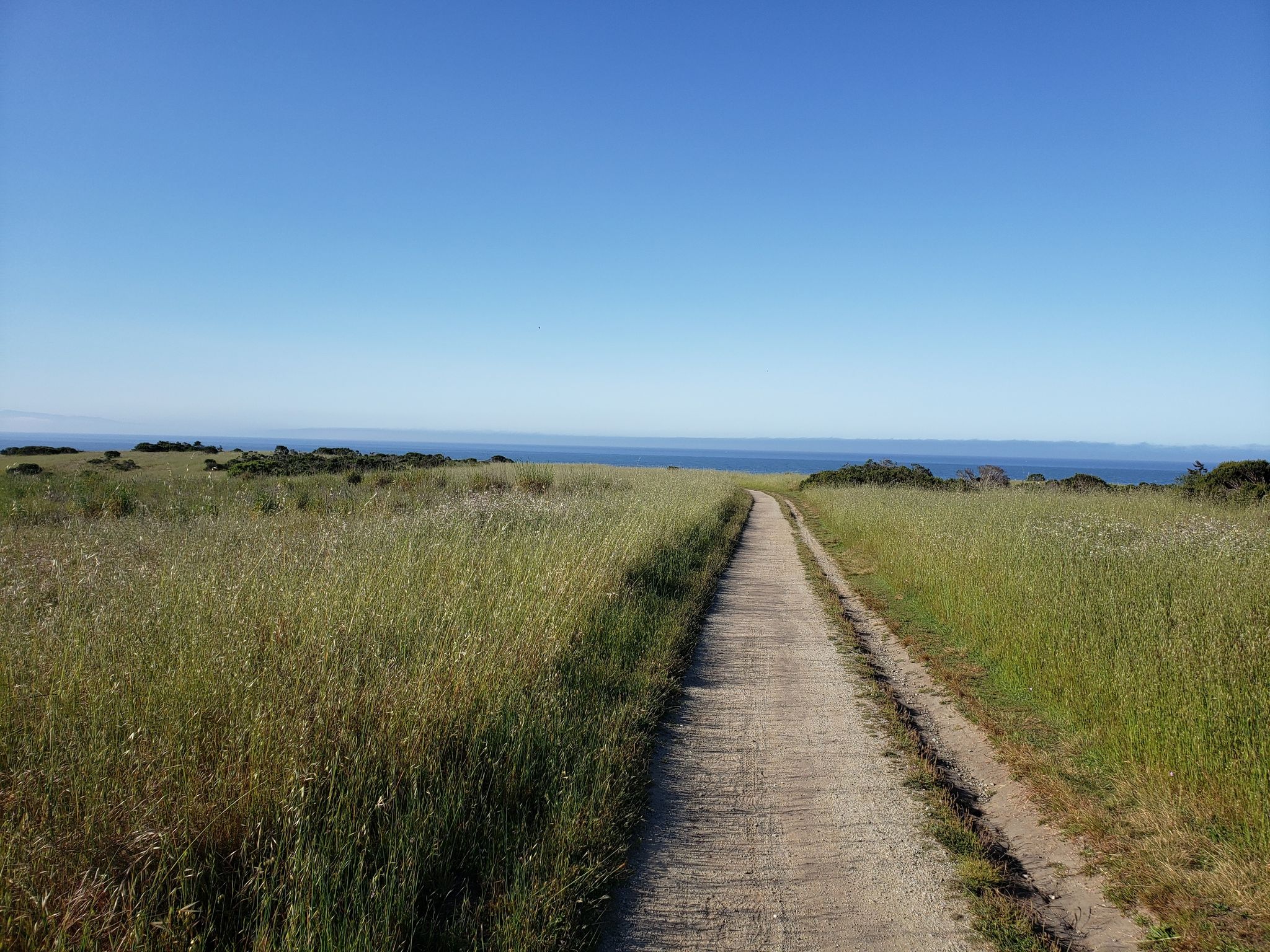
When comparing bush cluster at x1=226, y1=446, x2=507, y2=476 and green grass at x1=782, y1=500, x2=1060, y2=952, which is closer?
green grass at x1=782, y1=500, x2=1060, y2=952

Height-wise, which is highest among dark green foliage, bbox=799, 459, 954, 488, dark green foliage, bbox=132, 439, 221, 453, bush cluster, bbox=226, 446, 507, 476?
dark green foliage, bbox=132, 439, 221, 453

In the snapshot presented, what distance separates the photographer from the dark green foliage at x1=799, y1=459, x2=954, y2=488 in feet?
121

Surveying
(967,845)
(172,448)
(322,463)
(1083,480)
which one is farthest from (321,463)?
(1083,480)

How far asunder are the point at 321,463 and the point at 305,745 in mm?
26661

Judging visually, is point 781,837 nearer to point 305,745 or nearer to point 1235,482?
point 305,745

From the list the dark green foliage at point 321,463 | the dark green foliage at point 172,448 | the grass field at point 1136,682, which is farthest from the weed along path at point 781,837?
the dark green foliage at point 172,448

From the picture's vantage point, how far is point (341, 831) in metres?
3.30

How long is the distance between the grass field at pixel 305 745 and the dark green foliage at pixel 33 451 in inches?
1226

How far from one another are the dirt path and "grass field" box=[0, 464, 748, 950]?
242 cm

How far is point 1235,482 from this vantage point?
2141cm

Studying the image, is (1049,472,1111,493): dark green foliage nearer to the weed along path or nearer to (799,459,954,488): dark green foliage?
(799,459,954,488): dark green foliage

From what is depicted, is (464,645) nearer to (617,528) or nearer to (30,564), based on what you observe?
(30,564)

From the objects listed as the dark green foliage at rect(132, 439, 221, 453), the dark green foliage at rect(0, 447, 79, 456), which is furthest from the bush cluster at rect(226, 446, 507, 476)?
the dark green foliage at rect(0, 447, 79, 456)

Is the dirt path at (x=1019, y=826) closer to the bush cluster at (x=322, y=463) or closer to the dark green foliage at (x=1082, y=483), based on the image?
the bush cluster at (x=322, y=463)
